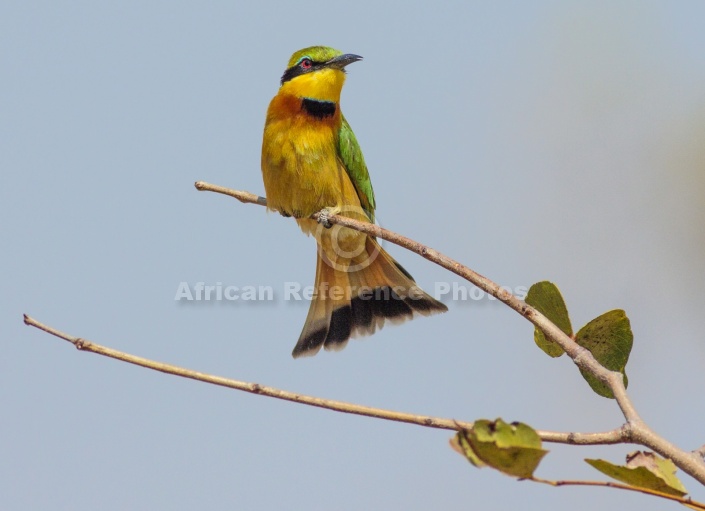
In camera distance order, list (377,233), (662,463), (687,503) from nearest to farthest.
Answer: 1. (687,503)
2. (662,463)
3. (377,233)

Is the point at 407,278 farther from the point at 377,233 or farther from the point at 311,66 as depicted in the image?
the point at 377,233

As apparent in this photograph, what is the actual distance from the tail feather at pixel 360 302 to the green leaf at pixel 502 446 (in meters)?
2.54

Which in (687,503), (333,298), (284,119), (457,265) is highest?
(284,119)

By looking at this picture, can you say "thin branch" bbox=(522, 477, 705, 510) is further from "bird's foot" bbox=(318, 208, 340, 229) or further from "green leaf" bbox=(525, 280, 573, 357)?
"bird's foot" bbox=(318, 208, 340, 229)

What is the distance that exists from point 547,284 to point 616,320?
0.43ft

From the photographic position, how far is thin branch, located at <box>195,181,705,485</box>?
98 centimetres

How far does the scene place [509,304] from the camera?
1.35 metres

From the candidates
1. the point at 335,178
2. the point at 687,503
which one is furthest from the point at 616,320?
the point at 335,178

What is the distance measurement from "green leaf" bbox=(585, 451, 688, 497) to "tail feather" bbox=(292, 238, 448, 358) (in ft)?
7.98

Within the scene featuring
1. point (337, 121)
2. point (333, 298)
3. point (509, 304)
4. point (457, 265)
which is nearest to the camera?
point (509, 304)

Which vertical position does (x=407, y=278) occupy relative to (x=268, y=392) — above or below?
above

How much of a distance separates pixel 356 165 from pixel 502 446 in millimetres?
3258

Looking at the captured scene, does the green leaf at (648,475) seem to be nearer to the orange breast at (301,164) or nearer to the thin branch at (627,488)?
the thin branch at (627,488)

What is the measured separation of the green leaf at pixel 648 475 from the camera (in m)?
1.05
